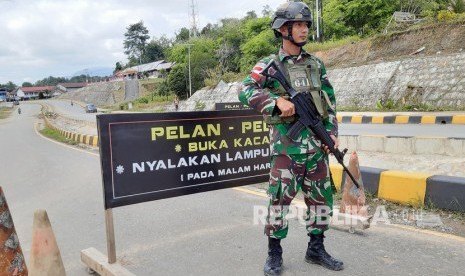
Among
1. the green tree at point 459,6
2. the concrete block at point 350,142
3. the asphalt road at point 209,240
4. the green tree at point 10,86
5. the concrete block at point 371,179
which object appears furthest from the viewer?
the green tree at point 10,86

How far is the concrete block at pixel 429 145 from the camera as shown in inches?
271

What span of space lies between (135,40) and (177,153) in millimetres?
125777

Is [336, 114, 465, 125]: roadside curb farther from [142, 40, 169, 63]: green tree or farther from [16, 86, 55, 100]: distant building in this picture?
[16, 86, 55, 100]: distant building

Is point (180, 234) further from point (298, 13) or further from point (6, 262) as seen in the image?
point (298, 13)

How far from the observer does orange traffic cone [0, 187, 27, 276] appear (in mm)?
2492

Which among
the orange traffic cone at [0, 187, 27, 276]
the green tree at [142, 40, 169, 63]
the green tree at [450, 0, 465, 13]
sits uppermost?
the green tree at [142, 40, 169, 63]

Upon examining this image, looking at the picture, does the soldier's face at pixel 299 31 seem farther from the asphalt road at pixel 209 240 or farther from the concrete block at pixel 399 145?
the concrete block at pixel 399 145

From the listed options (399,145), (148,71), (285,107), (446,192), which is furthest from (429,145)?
(148,71)

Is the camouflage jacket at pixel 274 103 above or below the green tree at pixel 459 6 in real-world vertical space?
below

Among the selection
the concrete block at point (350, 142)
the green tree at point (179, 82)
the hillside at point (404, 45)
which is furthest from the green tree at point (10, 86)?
the concrete block at point (350, 142)

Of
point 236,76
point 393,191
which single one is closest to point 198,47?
point 236,76

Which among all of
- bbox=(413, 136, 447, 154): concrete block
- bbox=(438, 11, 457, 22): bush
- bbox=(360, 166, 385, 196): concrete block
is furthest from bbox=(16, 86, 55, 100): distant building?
bbox=(360, 166, 385, 196): concrete block

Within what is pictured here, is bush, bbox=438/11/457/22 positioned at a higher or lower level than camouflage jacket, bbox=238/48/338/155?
higher

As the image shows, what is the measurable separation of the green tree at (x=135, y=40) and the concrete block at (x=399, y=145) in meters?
119
